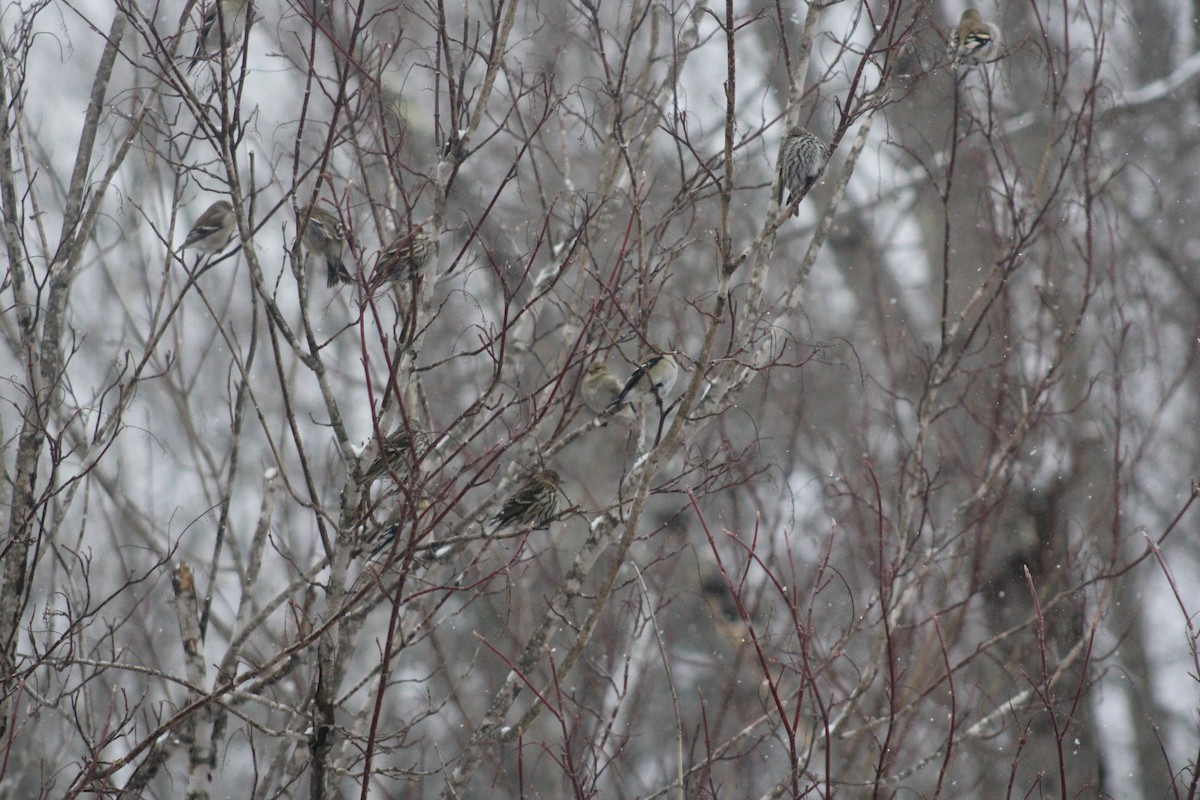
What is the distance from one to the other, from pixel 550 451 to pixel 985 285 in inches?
97.0

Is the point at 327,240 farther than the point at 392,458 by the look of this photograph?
Yes

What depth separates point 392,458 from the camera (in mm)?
3891

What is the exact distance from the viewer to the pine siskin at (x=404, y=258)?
3.14m

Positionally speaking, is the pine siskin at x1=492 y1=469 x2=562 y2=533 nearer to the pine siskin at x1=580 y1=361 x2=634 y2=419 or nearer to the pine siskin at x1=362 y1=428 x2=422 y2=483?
the pine siskin at x1=362 y1=428 x2=422 y2=483

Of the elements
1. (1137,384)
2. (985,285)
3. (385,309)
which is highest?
(385,309)

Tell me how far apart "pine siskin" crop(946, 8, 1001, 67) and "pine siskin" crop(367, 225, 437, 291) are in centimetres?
284

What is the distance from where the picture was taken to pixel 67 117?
38.7ft

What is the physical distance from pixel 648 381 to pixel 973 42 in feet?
7.79

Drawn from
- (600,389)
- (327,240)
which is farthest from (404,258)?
(600,389)

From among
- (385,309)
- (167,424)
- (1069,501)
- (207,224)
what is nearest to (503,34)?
(207,224)

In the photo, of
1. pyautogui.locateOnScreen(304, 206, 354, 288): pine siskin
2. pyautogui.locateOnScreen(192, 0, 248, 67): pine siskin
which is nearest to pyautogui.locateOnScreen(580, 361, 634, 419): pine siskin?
pyautogui.locateOnScreen(304, 206, 354, 288): pine siskin

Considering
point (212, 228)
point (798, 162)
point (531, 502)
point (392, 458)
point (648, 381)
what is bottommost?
point (392, 458)

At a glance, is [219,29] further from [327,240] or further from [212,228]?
[212,228]

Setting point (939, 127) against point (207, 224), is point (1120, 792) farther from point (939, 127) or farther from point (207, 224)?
point (207, 224)
